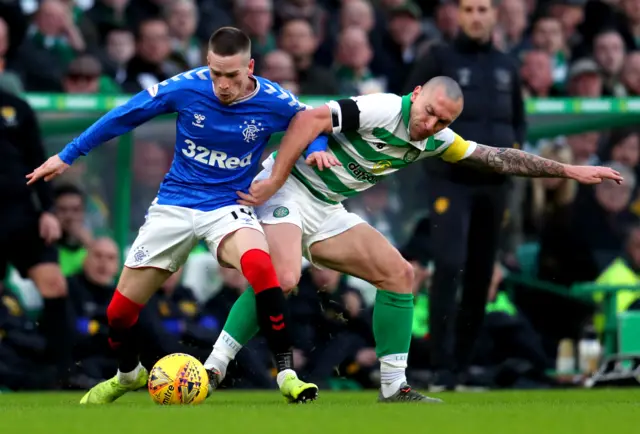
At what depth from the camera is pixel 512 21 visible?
15.3 m

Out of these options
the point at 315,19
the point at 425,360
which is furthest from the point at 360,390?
the point at 315,19

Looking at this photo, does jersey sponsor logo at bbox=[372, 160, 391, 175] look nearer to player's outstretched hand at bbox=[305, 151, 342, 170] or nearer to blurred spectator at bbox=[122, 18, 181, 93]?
player's outstretched hand at bbox=[305, 151, 342, 170]

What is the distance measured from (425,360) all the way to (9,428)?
5983mm

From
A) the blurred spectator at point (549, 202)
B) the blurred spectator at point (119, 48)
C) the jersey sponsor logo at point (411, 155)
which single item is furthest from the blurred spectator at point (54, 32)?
the jersey sponsor logo at point (411, 155)

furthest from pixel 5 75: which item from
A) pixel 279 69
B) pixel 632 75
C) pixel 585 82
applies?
pixel 632 75

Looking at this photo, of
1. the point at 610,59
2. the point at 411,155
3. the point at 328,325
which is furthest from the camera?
the point at 610,59

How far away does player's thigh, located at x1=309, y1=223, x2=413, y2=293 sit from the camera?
28.2ft

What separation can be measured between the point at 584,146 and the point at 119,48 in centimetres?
427

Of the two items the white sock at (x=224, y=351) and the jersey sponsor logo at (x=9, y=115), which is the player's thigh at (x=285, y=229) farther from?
the jersey sponsor logo at (x=9, y=115)

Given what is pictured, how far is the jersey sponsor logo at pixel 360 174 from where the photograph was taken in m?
8.78

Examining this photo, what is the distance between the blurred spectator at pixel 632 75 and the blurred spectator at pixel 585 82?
13.8 inches

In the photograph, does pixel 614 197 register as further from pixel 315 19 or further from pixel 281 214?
pixel 281 214

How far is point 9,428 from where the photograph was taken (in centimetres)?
641

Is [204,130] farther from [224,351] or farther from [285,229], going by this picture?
[224,351]
